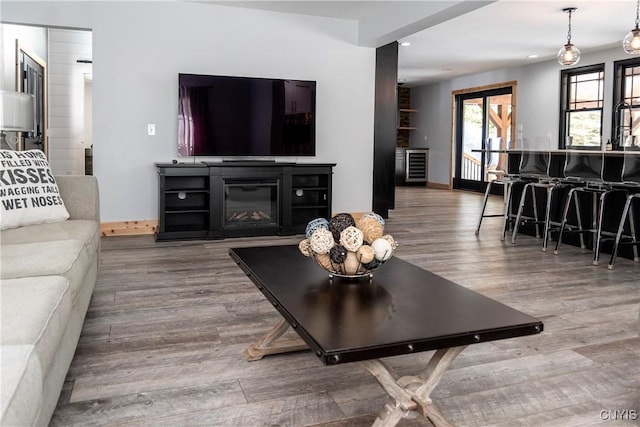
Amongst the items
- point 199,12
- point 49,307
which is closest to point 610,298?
point 49,307

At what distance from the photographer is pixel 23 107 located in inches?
181

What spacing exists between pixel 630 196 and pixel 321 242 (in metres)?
3.58

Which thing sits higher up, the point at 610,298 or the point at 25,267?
the point at 25,267

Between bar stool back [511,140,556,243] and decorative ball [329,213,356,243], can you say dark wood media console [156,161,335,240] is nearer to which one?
bar stool back [511,140,556,243]

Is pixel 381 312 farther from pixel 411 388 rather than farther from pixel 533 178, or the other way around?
pixel 533 178

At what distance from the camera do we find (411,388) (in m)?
1.83

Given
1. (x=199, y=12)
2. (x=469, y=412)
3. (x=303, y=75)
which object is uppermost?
(x=199, y=12)

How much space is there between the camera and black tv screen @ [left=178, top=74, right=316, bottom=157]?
568 centimetres

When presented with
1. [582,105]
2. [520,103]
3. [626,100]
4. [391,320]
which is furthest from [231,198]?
[520,103]

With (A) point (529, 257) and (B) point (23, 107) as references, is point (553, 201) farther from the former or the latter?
(B) point (23, 107)

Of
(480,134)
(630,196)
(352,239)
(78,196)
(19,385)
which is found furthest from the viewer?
(480,134)

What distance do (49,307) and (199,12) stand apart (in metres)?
4.77

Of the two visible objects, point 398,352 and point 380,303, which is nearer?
point 398,352

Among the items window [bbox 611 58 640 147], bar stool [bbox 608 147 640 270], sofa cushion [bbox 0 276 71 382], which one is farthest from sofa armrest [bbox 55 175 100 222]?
window [bbox 611 58 640 147]
